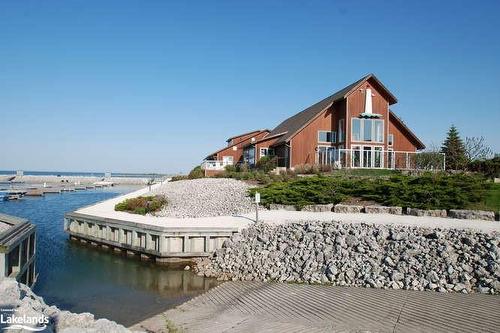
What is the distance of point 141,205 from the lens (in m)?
25.6

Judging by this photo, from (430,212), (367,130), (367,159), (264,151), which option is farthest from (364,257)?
(264,151)

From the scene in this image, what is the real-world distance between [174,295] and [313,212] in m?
9.96

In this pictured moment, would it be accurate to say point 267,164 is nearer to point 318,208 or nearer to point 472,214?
point 318,208

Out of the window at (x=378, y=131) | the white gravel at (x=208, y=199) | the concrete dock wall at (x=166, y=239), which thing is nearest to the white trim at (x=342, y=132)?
the window at (x=378, y=131)

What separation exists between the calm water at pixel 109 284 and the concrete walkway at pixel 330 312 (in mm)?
1333

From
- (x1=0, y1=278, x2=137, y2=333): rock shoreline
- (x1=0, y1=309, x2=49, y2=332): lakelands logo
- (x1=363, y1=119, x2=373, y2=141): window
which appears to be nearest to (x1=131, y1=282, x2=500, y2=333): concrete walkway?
(x1=0, y1=278, x2=137, y2=333): rock shoreline

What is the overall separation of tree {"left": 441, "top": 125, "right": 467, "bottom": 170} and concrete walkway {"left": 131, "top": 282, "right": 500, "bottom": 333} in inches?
1169

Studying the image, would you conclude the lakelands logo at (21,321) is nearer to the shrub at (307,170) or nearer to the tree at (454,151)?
the shrub at (307,170)

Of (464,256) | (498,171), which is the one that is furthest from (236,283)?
(498,171)

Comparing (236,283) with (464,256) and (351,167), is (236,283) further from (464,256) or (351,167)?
(351,167)

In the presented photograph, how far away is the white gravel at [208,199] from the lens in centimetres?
2347

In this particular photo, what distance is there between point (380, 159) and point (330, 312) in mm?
25748

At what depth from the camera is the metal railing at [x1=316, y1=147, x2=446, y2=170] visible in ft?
106

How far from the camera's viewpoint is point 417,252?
43.0ft
